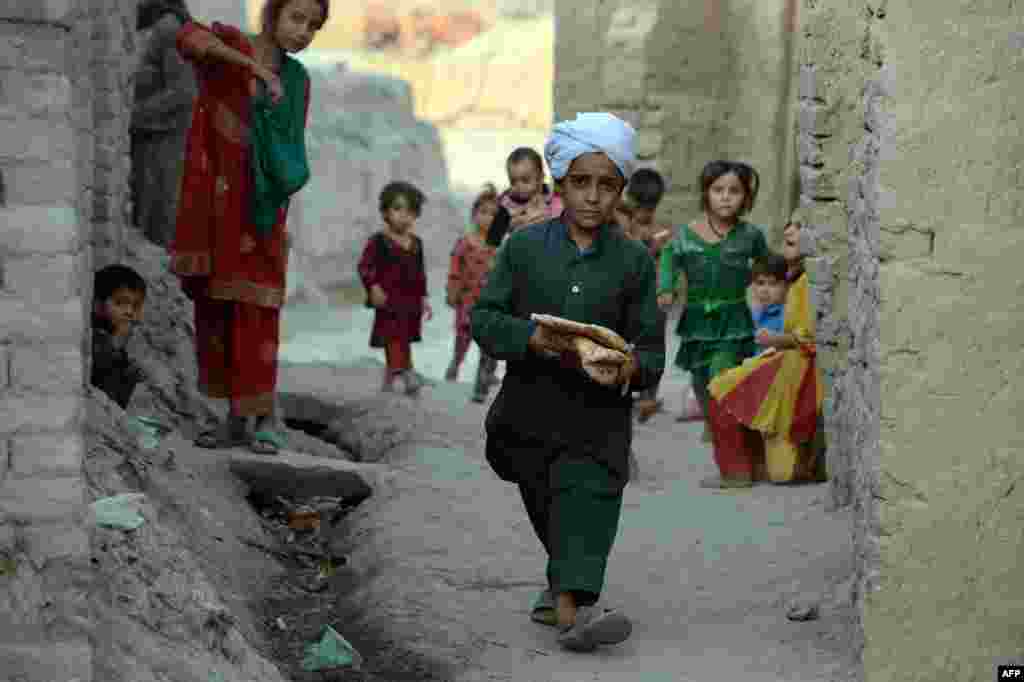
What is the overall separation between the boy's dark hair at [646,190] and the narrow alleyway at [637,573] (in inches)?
82.7

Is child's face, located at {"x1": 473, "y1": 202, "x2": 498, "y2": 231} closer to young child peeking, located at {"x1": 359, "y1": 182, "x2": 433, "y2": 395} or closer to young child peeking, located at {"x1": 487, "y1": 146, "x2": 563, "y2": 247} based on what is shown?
young child peeking, located at {"x1": 359, "y1": 182, "x2": 433, "y2": 395}

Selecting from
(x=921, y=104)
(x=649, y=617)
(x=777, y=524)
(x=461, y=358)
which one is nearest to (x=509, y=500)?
(x=777, y=524)

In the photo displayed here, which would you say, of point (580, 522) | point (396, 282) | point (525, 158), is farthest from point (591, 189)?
point (396, 282)

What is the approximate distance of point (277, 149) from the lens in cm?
616

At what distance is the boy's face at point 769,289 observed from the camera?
7.59m

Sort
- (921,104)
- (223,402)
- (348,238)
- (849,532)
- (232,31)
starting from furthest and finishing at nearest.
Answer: (348,238), (223,402), (232,31), (849,532), (921,104)

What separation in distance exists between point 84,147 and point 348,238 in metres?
9.93

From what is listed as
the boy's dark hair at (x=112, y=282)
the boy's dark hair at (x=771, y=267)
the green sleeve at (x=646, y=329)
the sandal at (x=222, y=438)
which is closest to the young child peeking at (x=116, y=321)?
the boy's dark hair at (x=112, y=282)

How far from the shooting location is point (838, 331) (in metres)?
6.25

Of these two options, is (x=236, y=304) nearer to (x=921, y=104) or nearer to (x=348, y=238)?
(x=921, y=104)

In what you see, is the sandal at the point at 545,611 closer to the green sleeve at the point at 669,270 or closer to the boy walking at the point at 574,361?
the boy walking at the point at 574,361

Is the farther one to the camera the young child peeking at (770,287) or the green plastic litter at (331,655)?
the young child peeking at (770,287)

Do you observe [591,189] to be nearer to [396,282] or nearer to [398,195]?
[398,195]

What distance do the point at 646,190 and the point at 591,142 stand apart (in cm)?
483
